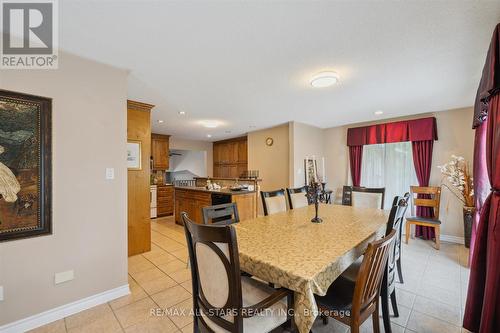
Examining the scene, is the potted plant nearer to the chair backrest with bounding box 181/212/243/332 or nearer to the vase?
the vase

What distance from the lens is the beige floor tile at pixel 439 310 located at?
1852 millimetres

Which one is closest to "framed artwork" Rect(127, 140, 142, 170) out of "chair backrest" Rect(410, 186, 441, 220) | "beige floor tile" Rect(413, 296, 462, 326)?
"beige floor tile" Rect(413, 296, 462, 326)

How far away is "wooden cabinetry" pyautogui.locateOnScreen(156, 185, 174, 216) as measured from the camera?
5918 millimetres

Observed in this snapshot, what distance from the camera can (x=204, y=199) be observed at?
4379mm

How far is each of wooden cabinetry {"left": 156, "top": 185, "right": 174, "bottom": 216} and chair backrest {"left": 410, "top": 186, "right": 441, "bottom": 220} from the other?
581 cm

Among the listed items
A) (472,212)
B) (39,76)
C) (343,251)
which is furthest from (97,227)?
(472,212)

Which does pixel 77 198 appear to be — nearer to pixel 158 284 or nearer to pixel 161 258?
pixel 158 284

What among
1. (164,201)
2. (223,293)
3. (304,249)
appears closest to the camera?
(223,293)

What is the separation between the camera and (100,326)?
1766 millimetres

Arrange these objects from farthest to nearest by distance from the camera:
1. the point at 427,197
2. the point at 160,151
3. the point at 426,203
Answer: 1. the point at 160,151
2. the point at 427,197
3. the point at 426,203

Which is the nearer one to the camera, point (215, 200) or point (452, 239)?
point (452, 239)

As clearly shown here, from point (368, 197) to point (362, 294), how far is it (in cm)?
234

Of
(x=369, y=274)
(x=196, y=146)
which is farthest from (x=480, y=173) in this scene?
(x=196, y=146)

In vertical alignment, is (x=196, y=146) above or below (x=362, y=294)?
above
